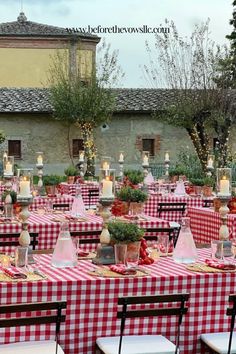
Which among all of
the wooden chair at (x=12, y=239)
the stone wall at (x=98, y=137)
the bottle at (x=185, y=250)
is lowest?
the wooden chair at (x=12, y=239)

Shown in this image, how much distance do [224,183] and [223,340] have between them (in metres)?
1.97

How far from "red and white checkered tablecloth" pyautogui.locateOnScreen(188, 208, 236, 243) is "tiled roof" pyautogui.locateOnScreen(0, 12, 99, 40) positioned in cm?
3062

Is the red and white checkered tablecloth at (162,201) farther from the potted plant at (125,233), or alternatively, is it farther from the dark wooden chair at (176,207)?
the potted plant at (125,233)

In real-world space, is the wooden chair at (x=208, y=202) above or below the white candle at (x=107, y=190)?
below

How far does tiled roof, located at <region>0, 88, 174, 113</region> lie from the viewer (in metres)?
35.5

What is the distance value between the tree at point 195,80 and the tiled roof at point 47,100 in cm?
365

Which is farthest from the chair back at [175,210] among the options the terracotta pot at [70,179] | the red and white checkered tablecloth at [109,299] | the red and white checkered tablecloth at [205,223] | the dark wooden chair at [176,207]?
the red and white checkered tablecloth at [109,299]

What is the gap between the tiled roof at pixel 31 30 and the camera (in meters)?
42.7

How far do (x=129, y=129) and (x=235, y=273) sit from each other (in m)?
29.5

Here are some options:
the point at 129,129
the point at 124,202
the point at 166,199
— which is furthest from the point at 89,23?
the point at 124,202

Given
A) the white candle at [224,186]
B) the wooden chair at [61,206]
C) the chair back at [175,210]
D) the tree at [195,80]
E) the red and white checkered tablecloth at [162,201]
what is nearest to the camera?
the white candle at [224,186]

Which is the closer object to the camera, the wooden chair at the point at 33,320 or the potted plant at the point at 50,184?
the wooden chair at the point at 33,320

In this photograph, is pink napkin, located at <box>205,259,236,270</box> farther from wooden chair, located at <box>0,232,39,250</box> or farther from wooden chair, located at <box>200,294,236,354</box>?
wooden chair, located at <box>0,232,39,250</box>

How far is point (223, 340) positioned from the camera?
6355mm
